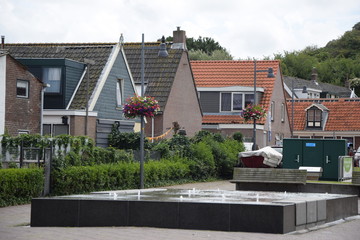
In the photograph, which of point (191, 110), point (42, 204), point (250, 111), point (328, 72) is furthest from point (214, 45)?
point (42, 204)

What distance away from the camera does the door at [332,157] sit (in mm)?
29922

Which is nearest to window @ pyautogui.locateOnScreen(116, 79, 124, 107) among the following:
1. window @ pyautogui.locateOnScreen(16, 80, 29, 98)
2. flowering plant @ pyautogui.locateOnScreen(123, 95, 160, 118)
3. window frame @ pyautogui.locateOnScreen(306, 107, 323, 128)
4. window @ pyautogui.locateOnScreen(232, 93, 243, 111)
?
window @ pyautogui.locateOnScreen(16, 80, 29, 98)

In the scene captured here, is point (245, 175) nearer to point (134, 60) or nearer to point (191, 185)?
point (191, 185)

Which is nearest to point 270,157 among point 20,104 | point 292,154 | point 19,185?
point 292,154

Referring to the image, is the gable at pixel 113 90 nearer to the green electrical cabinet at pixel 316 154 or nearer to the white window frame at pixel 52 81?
the white window frame at pixel 52 81

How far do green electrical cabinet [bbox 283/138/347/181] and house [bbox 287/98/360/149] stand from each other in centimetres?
4188

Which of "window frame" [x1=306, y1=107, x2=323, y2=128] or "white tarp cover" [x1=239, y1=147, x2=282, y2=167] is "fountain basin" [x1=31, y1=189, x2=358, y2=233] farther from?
"window frame" [x1=306, y1=107, x2=323, y2=128]

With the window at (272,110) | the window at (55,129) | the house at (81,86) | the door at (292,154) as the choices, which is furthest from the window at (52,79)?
the window at (272,110)

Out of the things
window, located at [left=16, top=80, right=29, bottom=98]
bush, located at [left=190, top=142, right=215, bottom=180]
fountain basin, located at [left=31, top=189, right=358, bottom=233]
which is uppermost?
window, located at [left=16, top=80, right=29, bottom=98]

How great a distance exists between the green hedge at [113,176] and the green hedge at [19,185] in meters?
0.97

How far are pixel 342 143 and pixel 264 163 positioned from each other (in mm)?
6402

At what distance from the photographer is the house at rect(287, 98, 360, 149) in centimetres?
7194

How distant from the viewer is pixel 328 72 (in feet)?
395

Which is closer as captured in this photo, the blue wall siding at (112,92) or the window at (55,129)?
the window at (55,129)
